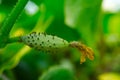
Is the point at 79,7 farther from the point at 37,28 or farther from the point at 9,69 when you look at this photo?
the point at 9,69

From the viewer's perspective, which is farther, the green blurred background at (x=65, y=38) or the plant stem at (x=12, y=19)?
the green blurred background at (x=65, y=38)

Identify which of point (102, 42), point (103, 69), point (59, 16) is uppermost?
point (59, 16)

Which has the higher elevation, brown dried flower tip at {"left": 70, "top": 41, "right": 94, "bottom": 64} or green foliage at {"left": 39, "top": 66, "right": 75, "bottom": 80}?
brown dried flower tip at {"left": 70, "top": 41, "right": 94, "bottom": 64}

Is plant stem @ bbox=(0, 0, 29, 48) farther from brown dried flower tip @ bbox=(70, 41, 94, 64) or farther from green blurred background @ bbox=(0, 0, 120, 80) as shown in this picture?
green blurred background @ bbox=(0, 0, 120, 80)

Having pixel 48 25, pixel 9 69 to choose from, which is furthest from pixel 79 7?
pixel 9 69

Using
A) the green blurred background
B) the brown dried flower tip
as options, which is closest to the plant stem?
the brown dried flower tip

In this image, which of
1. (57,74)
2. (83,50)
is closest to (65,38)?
(57,74)

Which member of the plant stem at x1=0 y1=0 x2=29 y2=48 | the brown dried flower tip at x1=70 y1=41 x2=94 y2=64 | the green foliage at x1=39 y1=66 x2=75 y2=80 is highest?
the plant stem at x1=0 y1=0 x2=29 y2=48

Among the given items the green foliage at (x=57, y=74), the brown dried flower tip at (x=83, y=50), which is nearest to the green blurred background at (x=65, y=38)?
the green foliage at (x=57, y=74)

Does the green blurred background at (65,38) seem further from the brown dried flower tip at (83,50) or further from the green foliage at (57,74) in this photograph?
the brown dried flower tip at (83,50)
